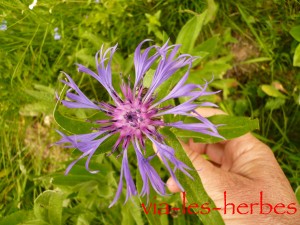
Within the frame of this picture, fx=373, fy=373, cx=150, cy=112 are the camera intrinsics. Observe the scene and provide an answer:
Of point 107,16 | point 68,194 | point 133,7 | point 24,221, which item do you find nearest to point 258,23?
point 133,7

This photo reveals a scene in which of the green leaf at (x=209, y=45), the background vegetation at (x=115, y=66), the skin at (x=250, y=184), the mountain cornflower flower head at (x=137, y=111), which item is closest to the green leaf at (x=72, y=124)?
the mountain cornflower flower head at (x=137, y=111)

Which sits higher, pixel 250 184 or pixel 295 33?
pixel 295 33

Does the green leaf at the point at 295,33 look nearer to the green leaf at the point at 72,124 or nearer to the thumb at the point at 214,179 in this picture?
the thumb at the point at 214,179

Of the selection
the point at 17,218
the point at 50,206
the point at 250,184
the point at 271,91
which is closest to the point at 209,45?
the point at 271,91

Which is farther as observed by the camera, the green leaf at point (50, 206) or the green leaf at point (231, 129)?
the green leaf at point (50, 206)

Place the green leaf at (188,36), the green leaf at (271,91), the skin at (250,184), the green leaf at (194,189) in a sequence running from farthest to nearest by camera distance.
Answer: the green leaf at (271,91) → the green leaf at (188,36) → the skin at (250,184) → the green leaf at (194,189)

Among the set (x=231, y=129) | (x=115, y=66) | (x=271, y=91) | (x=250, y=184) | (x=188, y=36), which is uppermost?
(x=188, y=36)

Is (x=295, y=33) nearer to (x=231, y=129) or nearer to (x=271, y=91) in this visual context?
(x=271, y=91)
